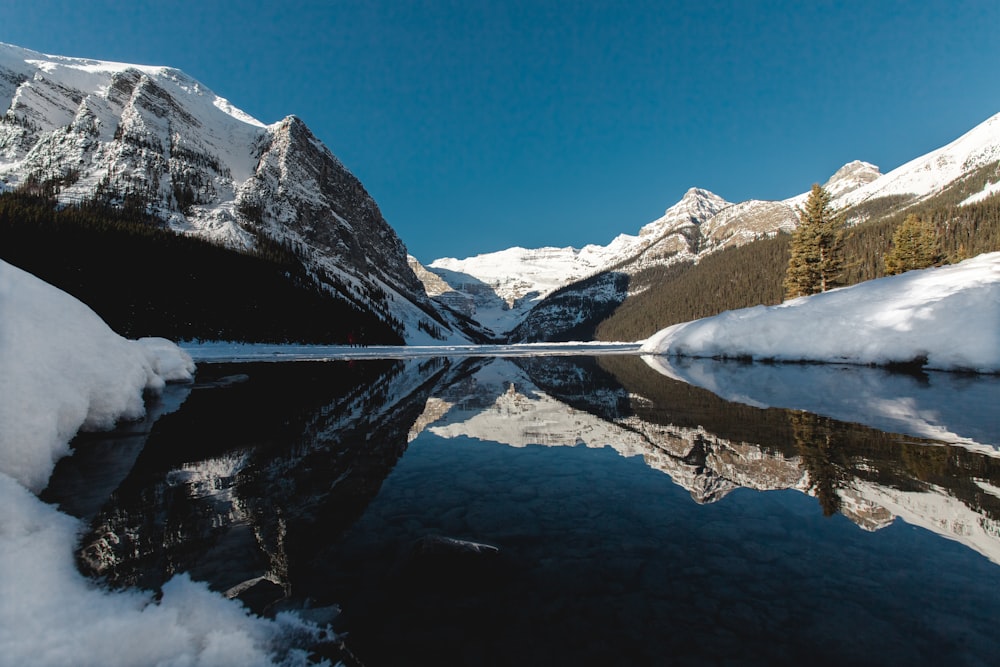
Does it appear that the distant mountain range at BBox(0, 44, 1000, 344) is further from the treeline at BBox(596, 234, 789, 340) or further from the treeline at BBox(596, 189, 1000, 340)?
the treeline at BBox(596, 189, 1000, 340)

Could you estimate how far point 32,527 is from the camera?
4.57m

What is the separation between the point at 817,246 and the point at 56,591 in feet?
174

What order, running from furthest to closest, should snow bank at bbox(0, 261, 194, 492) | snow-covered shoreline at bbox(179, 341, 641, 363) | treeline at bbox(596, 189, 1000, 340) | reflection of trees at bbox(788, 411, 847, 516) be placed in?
treeline at bbox(596, 189, 1000, 340)
snow-covered shoreline at bbox(179, 341, 641, 363)
snow bank at bbox(0, 261, 194, 492)
reflection of trees at bbox(788, 411, 847, 516)

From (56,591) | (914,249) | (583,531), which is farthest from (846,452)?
(914,249)

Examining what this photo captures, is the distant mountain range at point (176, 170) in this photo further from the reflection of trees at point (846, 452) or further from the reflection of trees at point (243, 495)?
the reflection of trees at point (846, 452)

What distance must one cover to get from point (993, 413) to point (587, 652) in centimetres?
1411

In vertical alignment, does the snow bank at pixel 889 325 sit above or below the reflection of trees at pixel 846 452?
above

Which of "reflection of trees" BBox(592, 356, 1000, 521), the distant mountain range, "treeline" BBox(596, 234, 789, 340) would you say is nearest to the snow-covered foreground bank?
"reflection of trees" BBox(592, 356, 1000, 521)

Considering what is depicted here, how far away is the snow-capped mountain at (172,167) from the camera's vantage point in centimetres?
12299

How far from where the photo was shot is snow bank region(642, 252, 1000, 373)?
1919 centimetres

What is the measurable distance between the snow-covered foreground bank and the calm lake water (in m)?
0.27

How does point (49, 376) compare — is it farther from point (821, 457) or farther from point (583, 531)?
point (821, 457)

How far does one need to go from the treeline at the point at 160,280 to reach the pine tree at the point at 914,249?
310 ft

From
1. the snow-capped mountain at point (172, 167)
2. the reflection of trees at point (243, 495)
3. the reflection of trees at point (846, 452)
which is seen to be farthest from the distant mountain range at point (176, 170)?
the reflection of trees at point (846, 452)
